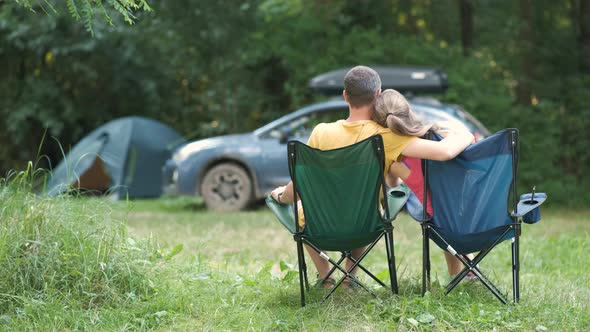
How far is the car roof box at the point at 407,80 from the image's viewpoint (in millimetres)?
12273

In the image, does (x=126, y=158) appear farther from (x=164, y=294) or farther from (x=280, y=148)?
(x=164, y=294)

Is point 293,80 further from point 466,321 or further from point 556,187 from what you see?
point 466,321

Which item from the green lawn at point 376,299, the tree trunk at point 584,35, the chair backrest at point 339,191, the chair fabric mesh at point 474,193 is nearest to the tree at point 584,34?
the tree trunk at point 584,35

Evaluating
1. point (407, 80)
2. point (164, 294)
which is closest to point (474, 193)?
point (164, 294)

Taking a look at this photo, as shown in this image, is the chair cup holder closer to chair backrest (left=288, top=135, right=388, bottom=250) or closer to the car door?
chair backrest (left=288, top=135, right=388, bottom=250)

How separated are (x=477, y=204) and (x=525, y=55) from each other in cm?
1238

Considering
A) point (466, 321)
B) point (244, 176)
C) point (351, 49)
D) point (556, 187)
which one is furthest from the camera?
point (351, 49)

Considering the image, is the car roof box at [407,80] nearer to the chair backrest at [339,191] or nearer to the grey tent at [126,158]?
the grey tent at [126,158]

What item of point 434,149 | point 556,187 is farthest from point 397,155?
point 556,187

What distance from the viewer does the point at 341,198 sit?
194 inches

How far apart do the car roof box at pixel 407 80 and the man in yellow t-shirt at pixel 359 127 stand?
7.21 meters

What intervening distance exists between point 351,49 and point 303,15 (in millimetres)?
1029

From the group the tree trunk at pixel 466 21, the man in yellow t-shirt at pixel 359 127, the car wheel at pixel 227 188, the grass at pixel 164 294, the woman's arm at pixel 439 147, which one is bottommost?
the car wheel at pixel 227 188

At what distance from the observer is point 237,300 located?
5242 millimetres
